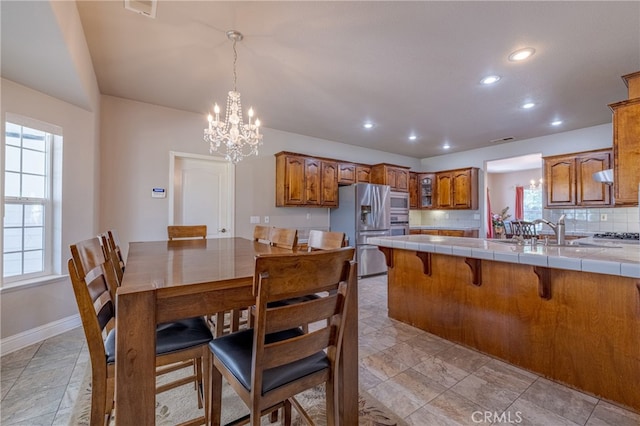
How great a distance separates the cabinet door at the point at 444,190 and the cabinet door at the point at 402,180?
0.89 m

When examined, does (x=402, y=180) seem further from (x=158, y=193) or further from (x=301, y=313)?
(x=301, y=313)

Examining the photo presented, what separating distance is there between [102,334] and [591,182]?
20.0ft

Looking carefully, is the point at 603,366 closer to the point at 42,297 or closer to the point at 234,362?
the point at 234,362

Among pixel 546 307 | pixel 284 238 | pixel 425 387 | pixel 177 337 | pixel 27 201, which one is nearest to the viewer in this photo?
pixel 177 337

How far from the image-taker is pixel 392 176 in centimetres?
571

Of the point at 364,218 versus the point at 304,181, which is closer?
the point at 304,181

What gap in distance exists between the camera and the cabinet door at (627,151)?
2393 mm

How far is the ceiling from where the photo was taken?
6.44ft

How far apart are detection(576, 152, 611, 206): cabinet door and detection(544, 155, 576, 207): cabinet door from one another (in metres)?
0.07

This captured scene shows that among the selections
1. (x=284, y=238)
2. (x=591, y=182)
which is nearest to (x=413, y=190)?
(x=591, y=182)

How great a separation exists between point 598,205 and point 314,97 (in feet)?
15.2

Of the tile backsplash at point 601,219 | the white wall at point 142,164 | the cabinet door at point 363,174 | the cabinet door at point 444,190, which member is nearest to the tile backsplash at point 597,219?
the tile backsplash at point 601,219

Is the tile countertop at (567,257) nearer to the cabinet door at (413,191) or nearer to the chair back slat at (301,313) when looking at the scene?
the chair back slat at (301,313)

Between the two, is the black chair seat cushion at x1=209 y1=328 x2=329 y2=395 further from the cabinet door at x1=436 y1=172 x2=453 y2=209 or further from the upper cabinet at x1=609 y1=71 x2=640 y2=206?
the cabinet door at x1=436 y1=172 x2=453 y2=209
